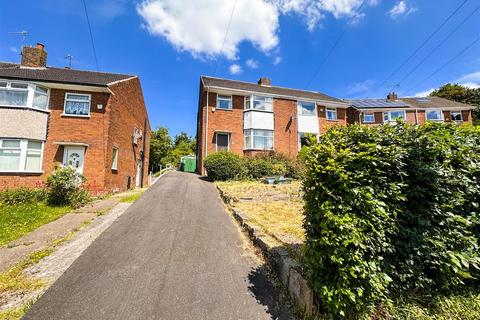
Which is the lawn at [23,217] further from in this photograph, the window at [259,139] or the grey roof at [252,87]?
the grey roof at [252,87]

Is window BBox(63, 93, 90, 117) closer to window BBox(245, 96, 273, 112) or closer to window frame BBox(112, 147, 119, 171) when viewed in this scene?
window frame BBox(112, 147, 119, 171)

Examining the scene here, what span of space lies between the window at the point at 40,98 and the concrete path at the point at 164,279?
10794 mm

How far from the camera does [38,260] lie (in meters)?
4.64

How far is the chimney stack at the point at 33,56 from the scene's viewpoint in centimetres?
1502

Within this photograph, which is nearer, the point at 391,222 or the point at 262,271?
the point at 391,222

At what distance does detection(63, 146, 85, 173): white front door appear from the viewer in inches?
496

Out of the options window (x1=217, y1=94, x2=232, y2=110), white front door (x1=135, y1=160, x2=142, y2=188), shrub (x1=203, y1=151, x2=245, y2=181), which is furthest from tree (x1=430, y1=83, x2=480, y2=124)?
white front door (x1=135, y1=160, x2=142, y2=188)

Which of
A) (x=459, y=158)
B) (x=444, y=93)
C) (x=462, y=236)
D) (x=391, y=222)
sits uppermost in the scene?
(x=444, y=93)

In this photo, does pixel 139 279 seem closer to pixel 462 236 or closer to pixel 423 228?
pixel 423 228

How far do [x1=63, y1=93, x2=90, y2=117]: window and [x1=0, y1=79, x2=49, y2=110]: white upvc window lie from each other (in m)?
1.41

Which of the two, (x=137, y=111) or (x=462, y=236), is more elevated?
(x=137, y=111)

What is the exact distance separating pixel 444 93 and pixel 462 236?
52.7 metres

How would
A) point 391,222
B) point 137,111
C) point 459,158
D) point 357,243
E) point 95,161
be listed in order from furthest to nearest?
point 137,111 < point 95,161 < point 459,158 < point 391,222 < point 357,243

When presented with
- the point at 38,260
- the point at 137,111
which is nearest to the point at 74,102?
the point at 137,111
